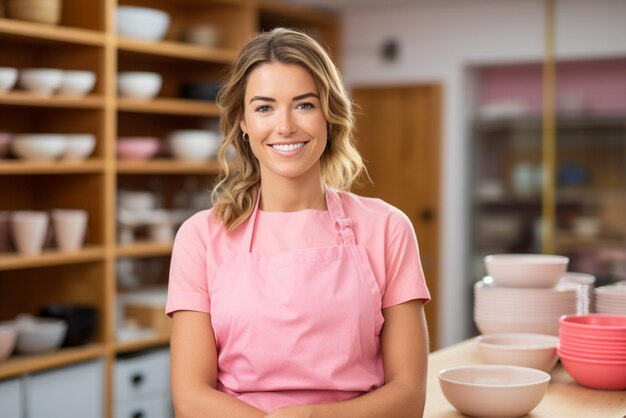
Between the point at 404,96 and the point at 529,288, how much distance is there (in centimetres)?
397

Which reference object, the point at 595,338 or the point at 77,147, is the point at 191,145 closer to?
the point at 77,147

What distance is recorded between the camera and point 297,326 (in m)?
1.90

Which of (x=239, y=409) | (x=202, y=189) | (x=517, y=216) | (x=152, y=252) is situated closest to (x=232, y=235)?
(x=239, y=409)

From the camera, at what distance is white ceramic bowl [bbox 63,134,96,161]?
4418mm

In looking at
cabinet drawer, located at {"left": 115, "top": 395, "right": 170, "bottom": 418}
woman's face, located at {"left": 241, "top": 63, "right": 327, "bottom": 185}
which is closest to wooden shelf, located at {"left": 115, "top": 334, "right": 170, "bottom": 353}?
cabinet drawer, located at {"left": 115, "top": 395, "right": 170, "bottom": 418}

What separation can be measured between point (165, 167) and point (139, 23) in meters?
0.75

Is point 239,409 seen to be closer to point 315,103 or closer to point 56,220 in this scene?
point 315,103

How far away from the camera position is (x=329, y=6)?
21.1 ft

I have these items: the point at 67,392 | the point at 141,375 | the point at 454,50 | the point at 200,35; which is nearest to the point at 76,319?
the point at 67,392

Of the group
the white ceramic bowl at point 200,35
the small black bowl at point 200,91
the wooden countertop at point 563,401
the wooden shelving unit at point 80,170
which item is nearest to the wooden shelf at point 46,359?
the wooden shelving unit at point 80,170

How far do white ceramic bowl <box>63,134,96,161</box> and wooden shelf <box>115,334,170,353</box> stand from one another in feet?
3.07

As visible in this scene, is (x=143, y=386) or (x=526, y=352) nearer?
(x=526, y=352)

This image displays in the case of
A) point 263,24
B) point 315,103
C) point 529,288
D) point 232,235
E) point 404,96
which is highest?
point 263,24

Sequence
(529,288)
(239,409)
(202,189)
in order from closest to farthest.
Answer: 1. (239,409)
2. (529,288)
3. (202,189)
